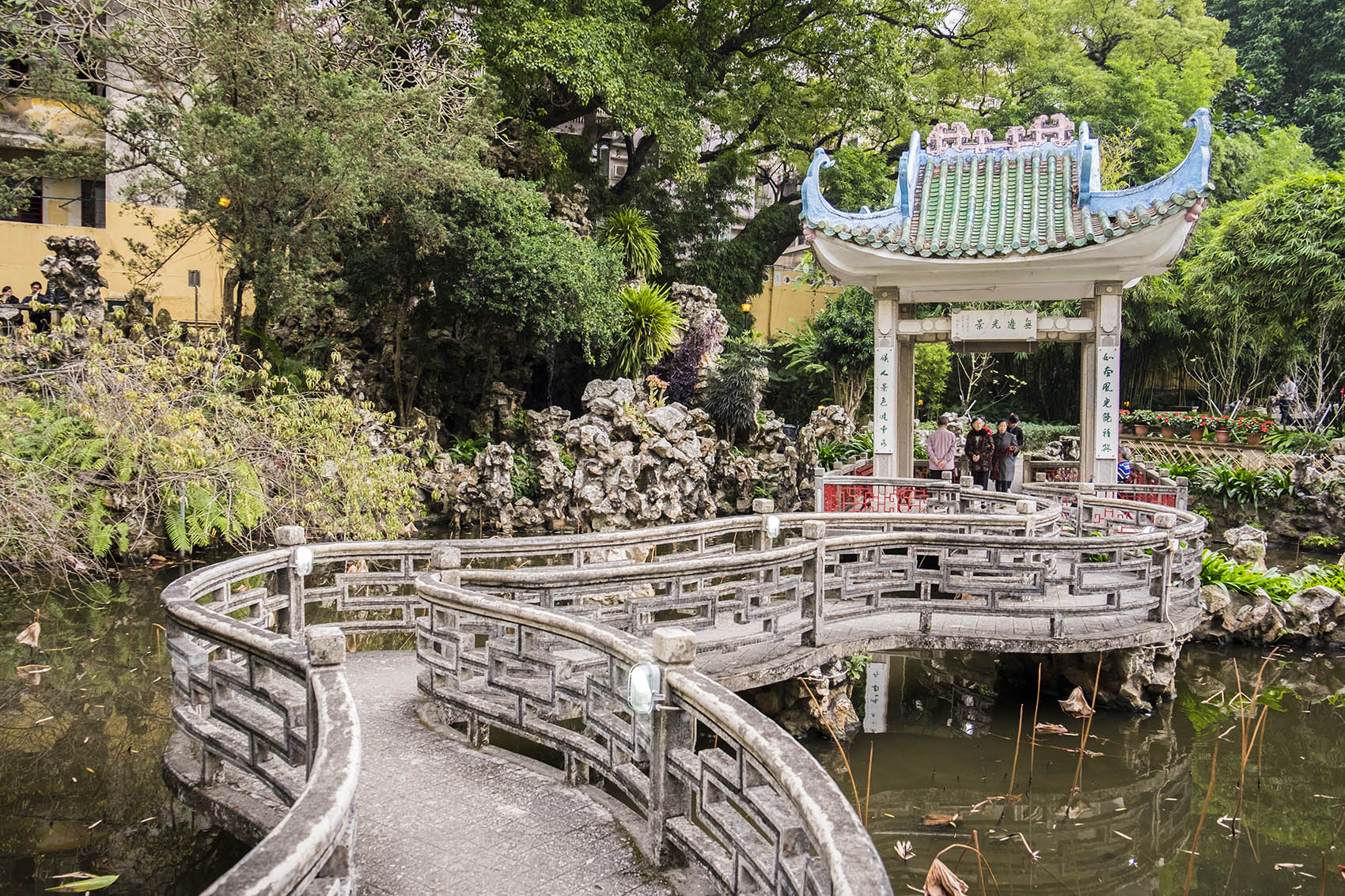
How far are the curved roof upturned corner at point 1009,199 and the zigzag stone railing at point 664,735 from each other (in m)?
7.94

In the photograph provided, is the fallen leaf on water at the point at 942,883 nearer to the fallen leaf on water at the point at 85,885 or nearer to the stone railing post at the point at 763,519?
the stone railing post at the point at 763,519

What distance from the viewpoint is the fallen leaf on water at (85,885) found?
15.5ft

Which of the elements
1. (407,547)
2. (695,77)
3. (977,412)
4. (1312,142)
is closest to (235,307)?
(407,547)

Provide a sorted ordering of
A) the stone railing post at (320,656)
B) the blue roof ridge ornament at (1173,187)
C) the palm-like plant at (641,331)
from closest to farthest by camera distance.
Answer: the stone railing post at (320,656) < the blue roof ridge ornament at (1173,187) < the palm-like plant at (641,331)

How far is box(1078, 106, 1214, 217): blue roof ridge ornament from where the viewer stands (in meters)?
10.5

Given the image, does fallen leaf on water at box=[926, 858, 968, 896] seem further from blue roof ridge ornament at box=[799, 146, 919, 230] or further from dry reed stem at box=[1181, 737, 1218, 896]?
blue roof ridge ornament at box=[799, 146, 919, 230]

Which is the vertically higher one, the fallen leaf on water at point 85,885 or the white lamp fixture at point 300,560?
the white lamp fixture at point 300,560

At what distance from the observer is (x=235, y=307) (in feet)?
45.7

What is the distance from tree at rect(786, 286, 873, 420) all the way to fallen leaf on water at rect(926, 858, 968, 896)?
18.7 metres

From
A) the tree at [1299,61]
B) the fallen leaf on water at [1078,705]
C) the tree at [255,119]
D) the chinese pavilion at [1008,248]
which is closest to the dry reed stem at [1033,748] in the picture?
the fallen leaf on water at [1078,705]

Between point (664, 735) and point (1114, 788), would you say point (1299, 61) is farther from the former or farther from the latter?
point (664, 735)

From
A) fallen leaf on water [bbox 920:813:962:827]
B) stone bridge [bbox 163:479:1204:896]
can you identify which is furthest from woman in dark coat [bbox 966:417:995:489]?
fallen leaf on water [bbox 920:813:962:827]

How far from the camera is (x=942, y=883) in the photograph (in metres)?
5.02

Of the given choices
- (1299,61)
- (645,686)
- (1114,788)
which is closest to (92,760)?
(645,686)
